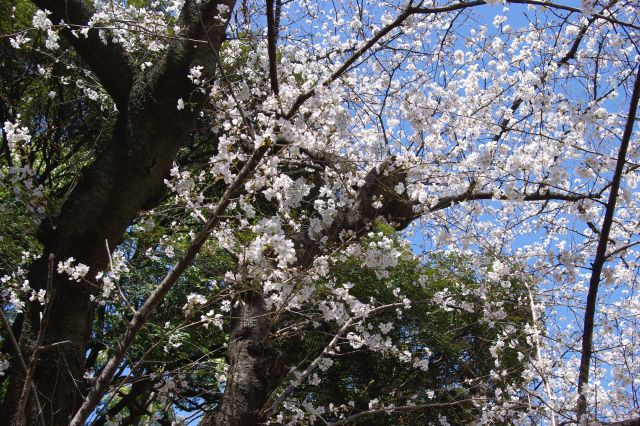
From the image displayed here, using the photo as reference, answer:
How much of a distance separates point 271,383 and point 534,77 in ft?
9.86

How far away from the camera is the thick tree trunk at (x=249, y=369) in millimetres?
2969

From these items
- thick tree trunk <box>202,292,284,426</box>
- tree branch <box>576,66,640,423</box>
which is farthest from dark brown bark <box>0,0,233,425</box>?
tree branch <box>576,66,640,423</box>

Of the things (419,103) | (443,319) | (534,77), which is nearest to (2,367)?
(419,103)

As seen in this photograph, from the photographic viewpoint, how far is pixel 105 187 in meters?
2.86

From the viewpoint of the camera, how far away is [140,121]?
116 inches

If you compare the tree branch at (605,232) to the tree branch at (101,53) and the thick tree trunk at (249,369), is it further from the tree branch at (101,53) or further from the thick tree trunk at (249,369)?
the tree branch at (101,53)

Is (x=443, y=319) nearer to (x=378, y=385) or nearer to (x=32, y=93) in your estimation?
(x=378, y=385)

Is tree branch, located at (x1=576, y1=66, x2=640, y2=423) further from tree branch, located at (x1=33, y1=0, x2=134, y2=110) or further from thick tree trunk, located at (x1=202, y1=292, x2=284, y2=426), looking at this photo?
tree branch, located at (x1=33, y1=0, x2=134, y2=110)

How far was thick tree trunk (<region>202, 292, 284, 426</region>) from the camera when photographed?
A: 9.74 feet

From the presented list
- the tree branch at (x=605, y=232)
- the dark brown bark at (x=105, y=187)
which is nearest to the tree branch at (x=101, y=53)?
the dark brown bark at (x=105, y=187)

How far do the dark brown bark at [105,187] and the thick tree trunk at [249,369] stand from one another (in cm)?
74

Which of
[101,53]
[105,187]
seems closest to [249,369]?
[105,187]

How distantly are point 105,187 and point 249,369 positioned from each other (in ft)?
3.98

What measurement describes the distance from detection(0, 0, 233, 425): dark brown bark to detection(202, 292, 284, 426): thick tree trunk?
0.74 meters
